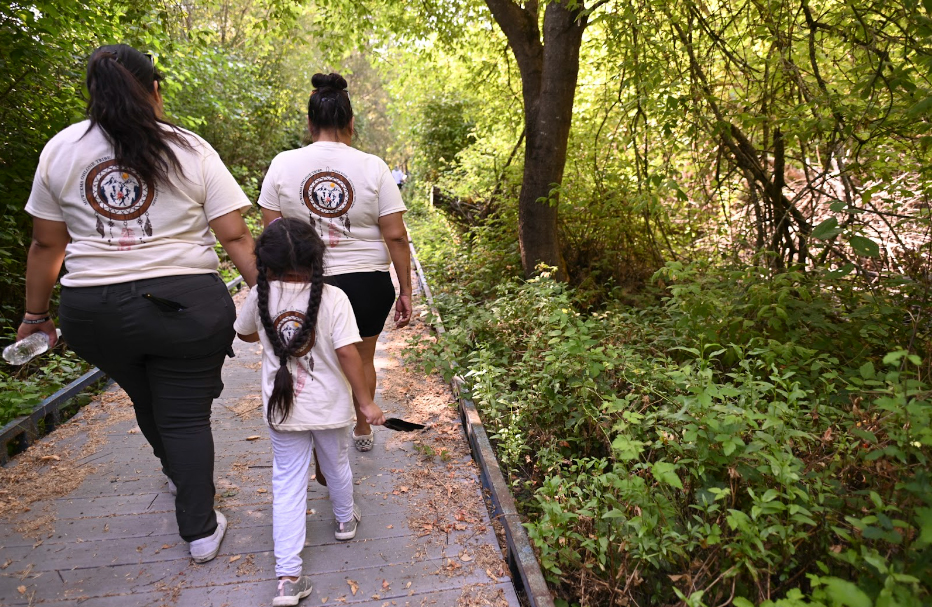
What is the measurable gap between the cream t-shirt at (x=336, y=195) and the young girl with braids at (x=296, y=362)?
1.91 feet

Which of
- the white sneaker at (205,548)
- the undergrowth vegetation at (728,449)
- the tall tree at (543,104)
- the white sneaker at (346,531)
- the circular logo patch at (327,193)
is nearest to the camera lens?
the undergrowth vegetation at (728,449)

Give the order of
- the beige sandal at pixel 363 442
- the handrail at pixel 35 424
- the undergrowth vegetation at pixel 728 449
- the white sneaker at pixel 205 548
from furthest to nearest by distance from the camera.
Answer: the beige sandal at pixel 363 442
the handrail at pixel 35 424
the white sneaker at pixel 205 548
the undergrowth vegetation at pixel 728 449

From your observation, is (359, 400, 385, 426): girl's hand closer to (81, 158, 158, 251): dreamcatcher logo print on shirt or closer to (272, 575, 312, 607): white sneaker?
(272, 575, 312, 607): white sneaker

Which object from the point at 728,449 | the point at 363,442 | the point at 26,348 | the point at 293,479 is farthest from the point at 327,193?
the point at 728,449

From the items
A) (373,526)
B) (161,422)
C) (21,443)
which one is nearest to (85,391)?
(21,443)

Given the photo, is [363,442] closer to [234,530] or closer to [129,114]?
[234,530]

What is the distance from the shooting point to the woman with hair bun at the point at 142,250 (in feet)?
8.38

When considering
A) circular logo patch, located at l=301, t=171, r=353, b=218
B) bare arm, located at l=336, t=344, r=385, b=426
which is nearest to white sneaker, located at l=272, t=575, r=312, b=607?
bare arm, located at l=336, t=344, r=385, b=426

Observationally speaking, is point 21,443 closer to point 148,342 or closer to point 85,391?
point 85,391

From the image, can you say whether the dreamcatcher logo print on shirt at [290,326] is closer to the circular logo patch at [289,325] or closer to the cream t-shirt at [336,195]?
the circular logo patch at [289,325]

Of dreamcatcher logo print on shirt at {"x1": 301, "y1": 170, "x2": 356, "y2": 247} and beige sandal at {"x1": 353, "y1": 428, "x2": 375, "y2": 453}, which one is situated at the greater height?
dreamcatcher logo print on shirt at {"x1": 301, "y1": 170, "x2": 356, "y2": 247}

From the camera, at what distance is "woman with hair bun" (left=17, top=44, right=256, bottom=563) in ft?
8.38

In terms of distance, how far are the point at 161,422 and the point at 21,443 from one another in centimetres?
216

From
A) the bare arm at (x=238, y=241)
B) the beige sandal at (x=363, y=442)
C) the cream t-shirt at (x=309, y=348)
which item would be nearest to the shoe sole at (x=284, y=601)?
the cream t-shirt at (x=309, y=348)
